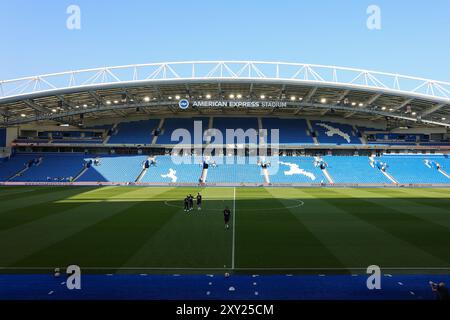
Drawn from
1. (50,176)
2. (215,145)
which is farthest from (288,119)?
(50,176)

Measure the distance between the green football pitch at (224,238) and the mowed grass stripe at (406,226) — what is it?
5 centimetres

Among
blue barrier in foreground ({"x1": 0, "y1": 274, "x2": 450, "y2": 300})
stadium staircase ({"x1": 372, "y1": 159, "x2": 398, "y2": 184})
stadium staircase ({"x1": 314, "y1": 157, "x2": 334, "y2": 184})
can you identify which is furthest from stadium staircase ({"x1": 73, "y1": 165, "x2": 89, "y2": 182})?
stadium staircase ({"x1": 372, "y1": 159, "x2": 398, "y2": 184})

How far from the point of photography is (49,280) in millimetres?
10930

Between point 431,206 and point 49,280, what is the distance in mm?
29388

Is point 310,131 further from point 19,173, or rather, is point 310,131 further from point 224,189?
point 19,173

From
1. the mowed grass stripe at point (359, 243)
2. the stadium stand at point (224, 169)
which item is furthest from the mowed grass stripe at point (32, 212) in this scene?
the stadium stand at point (224, 169)

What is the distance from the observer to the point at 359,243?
1599cm

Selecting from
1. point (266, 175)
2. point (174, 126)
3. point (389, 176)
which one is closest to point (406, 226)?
point (266, 175)

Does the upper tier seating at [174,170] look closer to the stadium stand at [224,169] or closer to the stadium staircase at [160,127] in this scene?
the stadium stand at [224,169]

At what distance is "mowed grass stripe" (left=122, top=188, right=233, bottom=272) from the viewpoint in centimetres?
1296

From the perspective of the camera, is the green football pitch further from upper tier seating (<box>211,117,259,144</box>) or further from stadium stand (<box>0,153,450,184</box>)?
upper tier seating (<box>211,117,259,144</box>)

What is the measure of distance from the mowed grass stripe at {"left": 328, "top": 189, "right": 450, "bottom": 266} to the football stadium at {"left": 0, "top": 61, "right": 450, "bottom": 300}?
0.18 metres

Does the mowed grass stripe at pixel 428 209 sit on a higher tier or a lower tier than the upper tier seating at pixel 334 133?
lower

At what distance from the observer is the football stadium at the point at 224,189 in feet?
38.2
